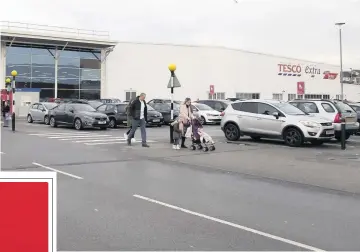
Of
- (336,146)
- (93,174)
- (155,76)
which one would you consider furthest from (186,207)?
(155,76)

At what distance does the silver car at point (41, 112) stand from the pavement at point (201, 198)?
14182 mm

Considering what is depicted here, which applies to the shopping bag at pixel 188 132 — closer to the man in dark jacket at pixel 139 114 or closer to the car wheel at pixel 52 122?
the man in dark jacket at pixel 139 114

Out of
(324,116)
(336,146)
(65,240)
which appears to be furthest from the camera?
(324,116)

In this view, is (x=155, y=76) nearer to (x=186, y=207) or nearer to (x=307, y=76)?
(x=307, y=76)

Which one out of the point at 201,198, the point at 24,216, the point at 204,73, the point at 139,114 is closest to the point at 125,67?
the point at 204,73

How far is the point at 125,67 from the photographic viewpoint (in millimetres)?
43156

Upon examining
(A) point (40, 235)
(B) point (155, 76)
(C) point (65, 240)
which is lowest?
(C) point (65, 240)

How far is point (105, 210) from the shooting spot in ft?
20.4

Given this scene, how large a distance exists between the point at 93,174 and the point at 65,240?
14.4 ft

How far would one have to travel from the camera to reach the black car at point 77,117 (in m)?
22.8

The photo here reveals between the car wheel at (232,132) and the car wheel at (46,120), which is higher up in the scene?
the car wheel at (46,120)

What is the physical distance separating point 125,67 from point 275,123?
29.3m

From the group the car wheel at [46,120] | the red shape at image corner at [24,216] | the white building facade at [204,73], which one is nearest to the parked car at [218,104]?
the car wheel at [46,120]

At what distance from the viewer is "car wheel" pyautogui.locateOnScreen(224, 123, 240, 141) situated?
16922mm
